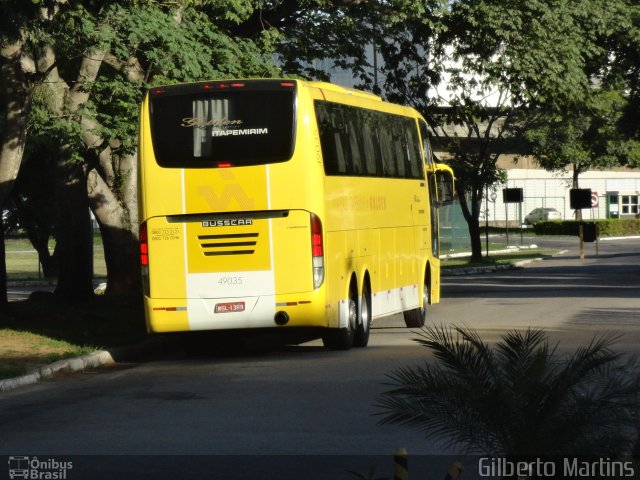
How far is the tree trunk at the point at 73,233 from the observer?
26344 millimetres

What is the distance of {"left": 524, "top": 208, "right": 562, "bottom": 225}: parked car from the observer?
335 feet

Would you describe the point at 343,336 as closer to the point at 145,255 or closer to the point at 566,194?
the point at 145,255

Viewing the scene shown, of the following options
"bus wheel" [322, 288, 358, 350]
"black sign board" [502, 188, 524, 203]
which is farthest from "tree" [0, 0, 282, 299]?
"black sign board" [502, 188, 524, 203]

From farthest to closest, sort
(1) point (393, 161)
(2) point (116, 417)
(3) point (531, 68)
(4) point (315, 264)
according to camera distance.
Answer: (3) point (531, 68)
(1) point (393, 161)
(4) point (315, 264)
(2) point (116, 417)

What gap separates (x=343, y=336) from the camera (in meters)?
19.7

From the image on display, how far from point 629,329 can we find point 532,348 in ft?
47.9

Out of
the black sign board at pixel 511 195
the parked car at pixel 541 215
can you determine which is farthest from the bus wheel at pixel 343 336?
the parked car at pixel 541 215

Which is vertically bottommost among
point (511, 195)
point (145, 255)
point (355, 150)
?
point (145, 255)

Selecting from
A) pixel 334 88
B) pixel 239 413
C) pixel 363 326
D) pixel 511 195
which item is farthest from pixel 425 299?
pixel 511 195

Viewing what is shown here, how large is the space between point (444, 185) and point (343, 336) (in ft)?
27.3

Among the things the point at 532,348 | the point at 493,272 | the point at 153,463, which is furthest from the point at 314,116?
the point at 493,272

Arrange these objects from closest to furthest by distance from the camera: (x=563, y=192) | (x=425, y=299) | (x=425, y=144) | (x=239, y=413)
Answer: (x=239, y=413) < (x=425, y=299) < (x=425, y=144) < (x=563, y=192)

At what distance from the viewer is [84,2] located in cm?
2192

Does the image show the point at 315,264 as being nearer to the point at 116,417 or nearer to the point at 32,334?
the point at 32,334
